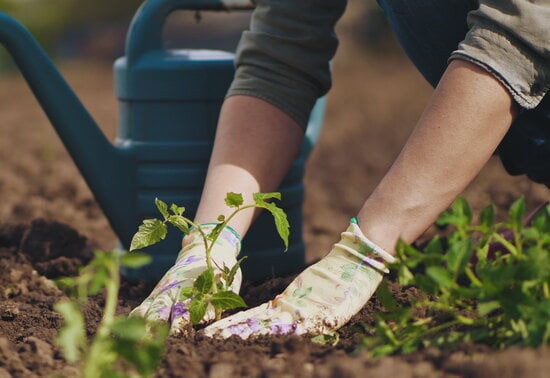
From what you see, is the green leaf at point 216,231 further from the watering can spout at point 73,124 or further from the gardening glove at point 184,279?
the watering can spout at point 73,124

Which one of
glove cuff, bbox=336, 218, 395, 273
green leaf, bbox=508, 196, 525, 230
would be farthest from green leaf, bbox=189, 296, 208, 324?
green leaf, bbox=508, 196, 525, 230

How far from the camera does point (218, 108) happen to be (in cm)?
227

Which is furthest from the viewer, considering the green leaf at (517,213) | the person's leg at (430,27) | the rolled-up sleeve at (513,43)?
the person's leg at (430,27)

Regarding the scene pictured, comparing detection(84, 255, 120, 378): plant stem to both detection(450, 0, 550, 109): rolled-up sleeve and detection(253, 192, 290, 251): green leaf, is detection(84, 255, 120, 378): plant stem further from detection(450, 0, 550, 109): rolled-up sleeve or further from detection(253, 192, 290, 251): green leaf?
detection(450, 0, 550, 109): rolled-up sleeve

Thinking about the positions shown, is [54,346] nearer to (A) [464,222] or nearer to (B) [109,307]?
(B) [109,307]

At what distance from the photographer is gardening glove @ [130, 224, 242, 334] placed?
5.21ft

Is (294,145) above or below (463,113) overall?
below

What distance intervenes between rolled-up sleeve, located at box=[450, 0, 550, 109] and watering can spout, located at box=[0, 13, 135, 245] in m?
1.04

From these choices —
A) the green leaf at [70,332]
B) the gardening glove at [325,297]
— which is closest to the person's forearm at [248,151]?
the gardening glove at [325,297]

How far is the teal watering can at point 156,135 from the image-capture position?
7.39 feet

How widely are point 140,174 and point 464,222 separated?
3.88 ft

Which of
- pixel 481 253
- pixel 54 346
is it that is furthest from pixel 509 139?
pixel 54 346

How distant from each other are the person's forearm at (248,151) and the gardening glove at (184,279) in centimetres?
10

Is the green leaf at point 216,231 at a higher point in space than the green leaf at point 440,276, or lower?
lower
